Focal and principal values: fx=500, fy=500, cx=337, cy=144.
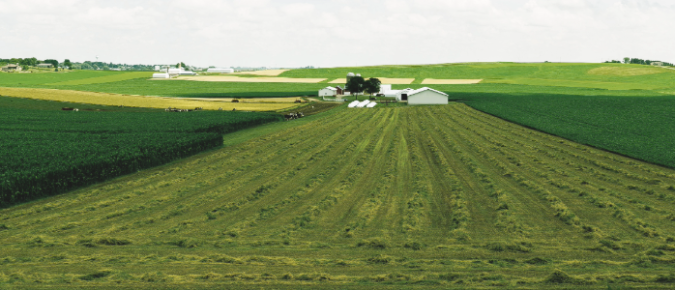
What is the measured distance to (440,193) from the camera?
23297 mm

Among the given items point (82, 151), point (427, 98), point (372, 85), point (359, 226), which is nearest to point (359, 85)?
point (372, 85)

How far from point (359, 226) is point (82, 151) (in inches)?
820

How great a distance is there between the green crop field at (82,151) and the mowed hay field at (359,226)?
121 cm

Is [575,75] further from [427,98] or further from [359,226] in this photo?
[359,226]

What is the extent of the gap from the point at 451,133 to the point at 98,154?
104 ft

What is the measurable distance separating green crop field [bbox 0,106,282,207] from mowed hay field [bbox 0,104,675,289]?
1.21m

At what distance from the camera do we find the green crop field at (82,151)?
24.2m

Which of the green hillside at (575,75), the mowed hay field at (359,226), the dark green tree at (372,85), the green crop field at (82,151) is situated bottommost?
the mowed hay field at (359,226)

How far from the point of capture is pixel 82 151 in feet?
101

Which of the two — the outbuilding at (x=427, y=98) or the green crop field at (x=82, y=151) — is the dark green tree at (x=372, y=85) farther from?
the green crop field at (x=82, y=151)

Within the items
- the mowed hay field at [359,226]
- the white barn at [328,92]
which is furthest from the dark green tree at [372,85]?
the mowed hay field at [359,226]

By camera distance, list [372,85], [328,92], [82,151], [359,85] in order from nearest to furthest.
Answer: [82,151]
[372,85]
[359,85]
[328,92]

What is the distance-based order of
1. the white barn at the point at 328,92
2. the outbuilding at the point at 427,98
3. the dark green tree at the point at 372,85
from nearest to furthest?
the outbuilding at the point at 427,98 < the dark green tree at the point at 372,85 < the white barn at the point at 328,92

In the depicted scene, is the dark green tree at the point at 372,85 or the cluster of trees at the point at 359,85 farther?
the dark green tree at the point at 372,85
